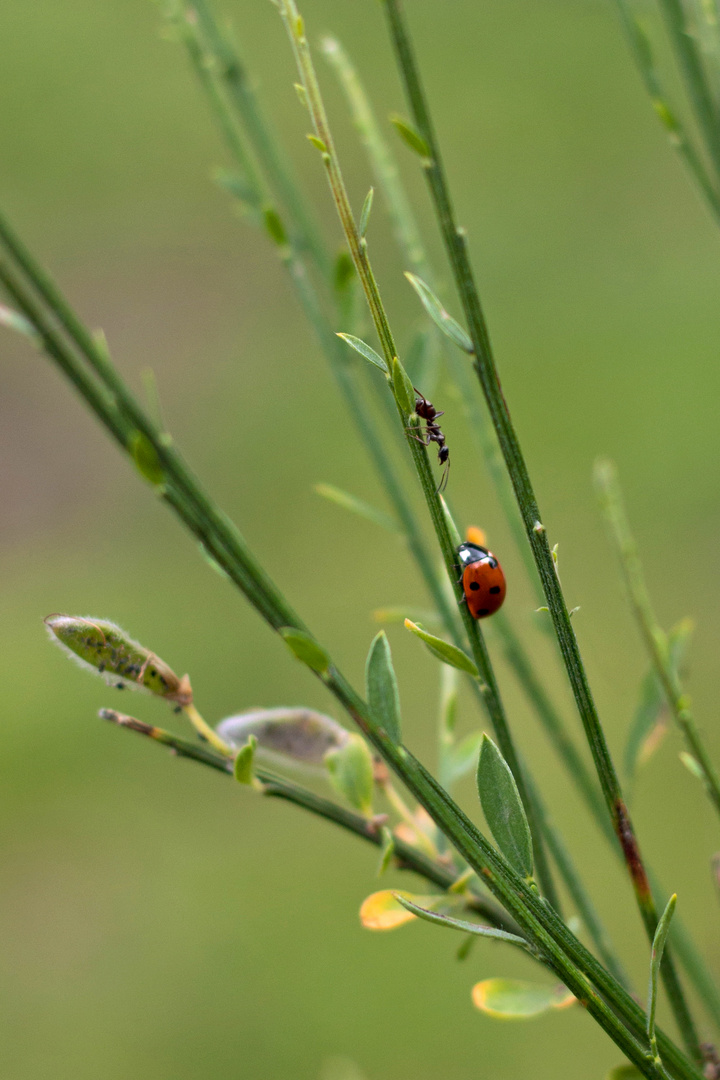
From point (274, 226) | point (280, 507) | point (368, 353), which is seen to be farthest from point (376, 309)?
point (280, 507)

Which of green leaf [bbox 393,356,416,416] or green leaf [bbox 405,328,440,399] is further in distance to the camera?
green leaf [bbox 405,328,440,399]

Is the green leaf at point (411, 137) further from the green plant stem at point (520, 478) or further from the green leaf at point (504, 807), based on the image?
the green leaf at point (504, 807)

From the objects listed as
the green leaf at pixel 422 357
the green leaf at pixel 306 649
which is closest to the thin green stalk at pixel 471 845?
the green leaf at pixel 306 649

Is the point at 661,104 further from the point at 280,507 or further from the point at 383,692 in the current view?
the point at 280,507

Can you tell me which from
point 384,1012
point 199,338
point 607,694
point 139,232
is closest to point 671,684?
point 384,1012

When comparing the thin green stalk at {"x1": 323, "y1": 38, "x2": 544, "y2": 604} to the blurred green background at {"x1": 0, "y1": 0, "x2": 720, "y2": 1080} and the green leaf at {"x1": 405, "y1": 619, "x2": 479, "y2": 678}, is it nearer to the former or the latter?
the green leaf at {"x1": 405, "y1": 619, "x2": 479, "y2": 678}

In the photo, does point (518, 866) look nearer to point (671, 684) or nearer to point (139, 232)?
point (671, 684)

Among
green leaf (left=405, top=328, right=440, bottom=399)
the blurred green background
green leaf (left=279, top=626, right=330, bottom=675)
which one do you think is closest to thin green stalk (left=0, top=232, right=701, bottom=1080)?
green leaf (left=279, top=626, right=330, bottom=675)
